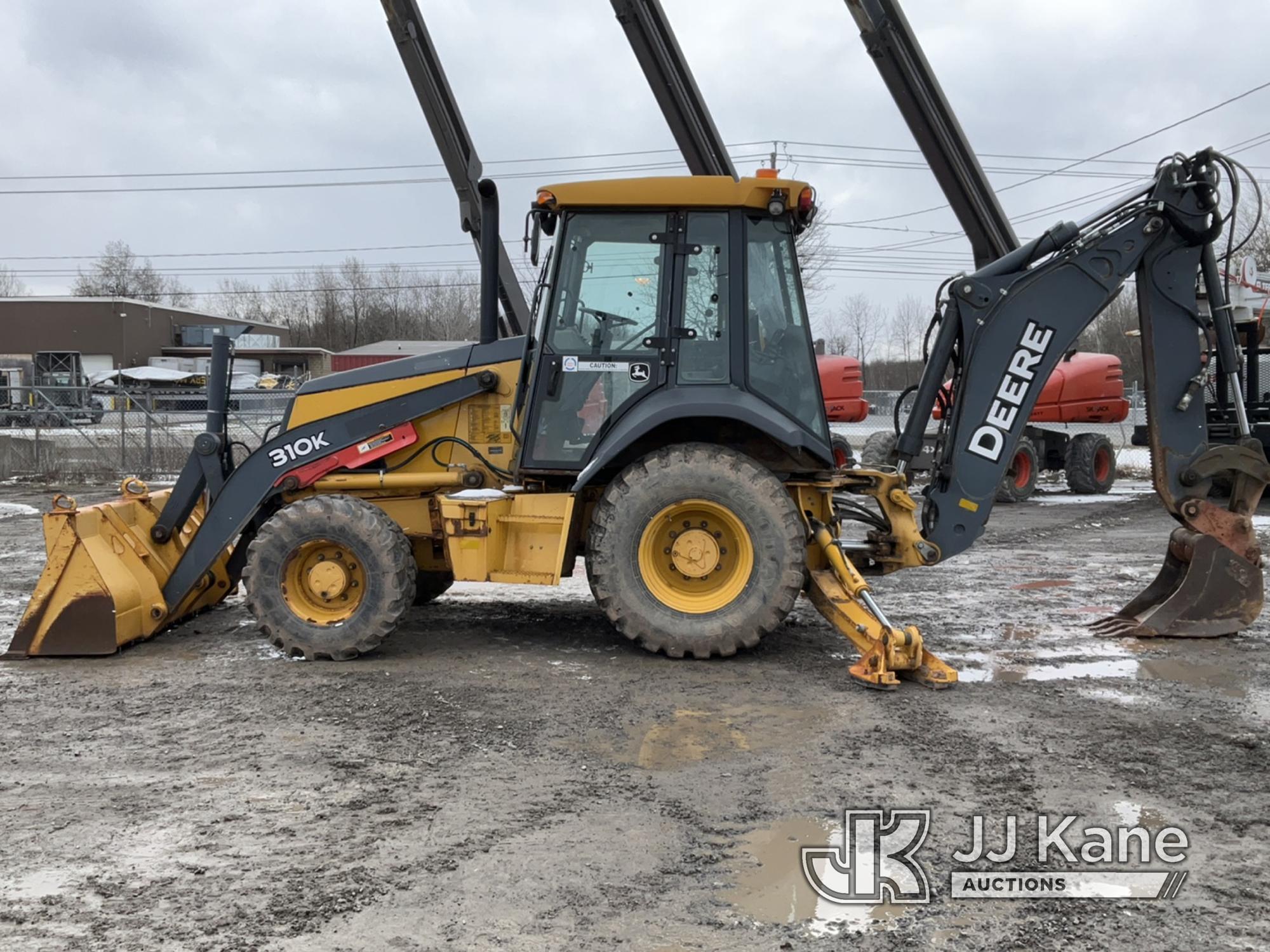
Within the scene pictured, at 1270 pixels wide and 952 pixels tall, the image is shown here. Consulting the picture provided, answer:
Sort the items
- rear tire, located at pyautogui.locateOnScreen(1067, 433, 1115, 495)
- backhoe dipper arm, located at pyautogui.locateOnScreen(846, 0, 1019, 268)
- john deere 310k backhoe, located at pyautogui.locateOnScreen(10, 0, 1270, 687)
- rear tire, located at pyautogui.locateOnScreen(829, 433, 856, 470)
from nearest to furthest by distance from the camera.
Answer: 1. john deere 310k backhoe, located at pyautogui.locateOnScreen(10, 0, 1270, 687)
2. rear tire, located at pyautogui.locateOnScreen(829, 433, 856, 470)
3. backhoe dipper arm, located at pyautogui.locateOnScreen(846, 0, 1019, 268)
4. rear tire, located at pyautogui.locateOnScreen(1067, 433, 1115, 495)

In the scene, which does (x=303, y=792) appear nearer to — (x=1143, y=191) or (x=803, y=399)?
(x=803, y=399)

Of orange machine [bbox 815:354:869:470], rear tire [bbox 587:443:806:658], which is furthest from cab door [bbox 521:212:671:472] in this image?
orange machine [bbox 815:354:869:470]

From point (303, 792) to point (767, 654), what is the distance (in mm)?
2943

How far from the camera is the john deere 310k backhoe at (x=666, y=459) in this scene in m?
5.95

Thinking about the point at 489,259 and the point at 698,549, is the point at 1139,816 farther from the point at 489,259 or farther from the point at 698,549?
the point at 489,259

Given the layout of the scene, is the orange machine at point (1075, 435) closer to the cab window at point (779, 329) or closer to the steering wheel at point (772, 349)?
the cab window at point (779, 329)

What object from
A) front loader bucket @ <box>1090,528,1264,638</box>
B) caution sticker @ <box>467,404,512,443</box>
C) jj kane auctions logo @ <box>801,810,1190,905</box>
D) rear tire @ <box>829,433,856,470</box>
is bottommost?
jj kane auctions logo @ <box>801,810,1190,905</box>

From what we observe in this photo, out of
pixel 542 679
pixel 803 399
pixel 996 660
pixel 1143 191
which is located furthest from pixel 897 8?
pixel 542 679

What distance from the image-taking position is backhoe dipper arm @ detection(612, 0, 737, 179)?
40.4 feet

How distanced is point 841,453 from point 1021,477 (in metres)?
10.4

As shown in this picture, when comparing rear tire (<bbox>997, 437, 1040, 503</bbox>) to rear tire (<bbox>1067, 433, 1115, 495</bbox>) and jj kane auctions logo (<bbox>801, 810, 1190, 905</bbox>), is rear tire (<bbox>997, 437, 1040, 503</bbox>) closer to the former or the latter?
rear tire (<bbox>1067, 433, 1115, 495</bbox>)

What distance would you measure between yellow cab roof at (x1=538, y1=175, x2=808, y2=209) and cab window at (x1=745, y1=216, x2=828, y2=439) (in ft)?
0.52

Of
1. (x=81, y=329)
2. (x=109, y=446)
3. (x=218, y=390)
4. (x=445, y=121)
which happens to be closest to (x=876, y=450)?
(x=445, y=121)

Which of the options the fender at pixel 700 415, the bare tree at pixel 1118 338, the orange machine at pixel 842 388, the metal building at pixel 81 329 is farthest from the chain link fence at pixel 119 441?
the metal building at pixel 81 329
